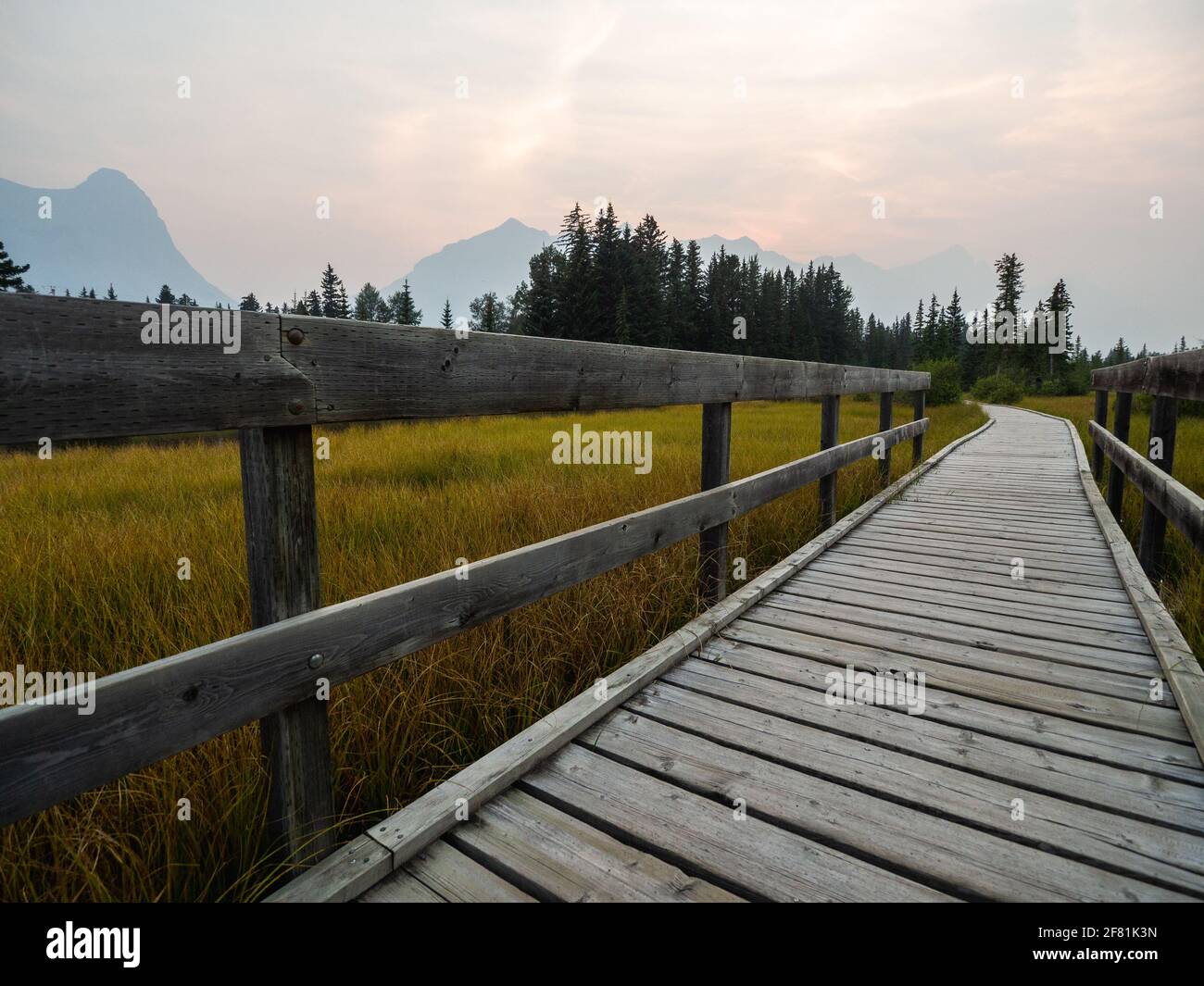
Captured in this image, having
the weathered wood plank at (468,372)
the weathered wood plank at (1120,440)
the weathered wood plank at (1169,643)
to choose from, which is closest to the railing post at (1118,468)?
the weathered wood plank at (1120,440)

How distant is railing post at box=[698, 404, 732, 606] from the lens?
3664 mm

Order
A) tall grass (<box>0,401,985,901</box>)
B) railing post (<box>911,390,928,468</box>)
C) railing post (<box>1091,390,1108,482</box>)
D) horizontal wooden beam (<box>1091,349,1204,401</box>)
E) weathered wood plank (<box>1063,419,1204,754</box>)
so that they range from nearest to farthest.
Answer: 1. tall grass (<box>0,401,985,901</box>)
2. weathered wood plank (<box>1063,419,1204,754</box>)
3. horizontal wooden beam (<box>1091,349,1204,401</box>)
4. railing post (<box>1091,390,1108,482</box>)
5. railing post (<box>911,390,928,468</box>)

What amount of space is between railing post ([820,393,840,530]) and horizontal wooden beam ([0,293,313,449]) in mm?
4933

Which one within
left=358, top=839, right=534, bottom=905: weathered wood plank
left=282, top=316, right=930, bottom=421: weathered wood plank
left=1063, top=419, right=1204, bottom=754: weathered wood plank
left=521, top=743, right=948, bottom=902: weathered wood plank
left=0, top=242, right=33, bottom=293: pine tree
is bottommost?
left=521, top=743, right=948, bottom=902: weathered wood plank

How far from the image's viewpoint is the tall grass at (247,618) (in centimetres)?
164

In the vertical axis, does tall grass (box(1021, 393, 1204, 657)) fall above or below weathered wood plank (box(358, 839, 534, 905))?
above

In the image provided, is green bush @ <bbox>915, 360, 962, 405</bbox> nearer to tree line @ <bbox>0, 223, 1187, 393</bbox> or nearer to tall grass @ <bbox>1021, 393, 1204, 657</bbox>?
tree line @ <bbox>0, 223, 1187, 393</bbox>

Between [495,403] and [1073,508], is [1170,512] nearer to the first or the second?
[495,403]

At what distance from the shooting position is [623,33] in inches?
507

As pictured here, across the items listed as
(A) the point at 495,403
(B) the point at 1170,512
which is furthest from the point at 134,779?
(B) the point at 1170,512

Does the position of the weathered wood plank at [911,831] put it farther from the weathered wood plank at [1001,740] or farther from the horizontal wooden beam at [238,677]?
the horizontal wooden beam at [238,677]

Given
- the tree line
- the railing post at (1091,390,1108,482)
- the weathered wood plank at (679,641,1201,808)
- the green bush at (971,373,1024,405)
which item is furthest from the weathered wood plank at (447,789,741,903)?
the green bush at (971,373,1024,405)

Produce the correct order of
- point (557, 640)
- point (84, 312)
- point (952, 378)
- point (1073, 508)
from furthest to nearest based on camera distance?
point (952, 378)
point (1073, 508)
point (557, 640)
point (84, 312)
